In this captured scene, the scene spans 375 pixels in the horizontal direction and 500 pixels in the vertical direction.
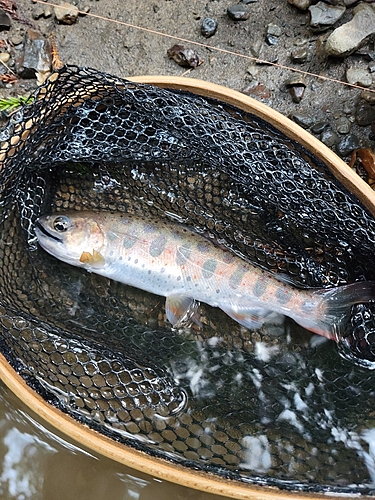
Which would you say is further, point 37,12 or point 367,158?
point 37,12

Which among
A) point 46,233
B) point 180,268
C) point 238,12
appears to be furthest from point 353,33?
point 46,233

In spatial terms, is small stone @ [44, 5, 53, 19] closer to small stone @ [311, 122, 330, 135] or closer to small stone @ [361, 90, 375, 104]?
small stone @ [311, 122, 330, 135]

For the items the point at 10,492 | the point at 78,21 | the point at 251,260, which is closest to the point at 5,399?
the point at 10,492

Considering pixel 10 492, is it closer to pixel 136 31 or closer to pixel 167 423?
pixel 167 423

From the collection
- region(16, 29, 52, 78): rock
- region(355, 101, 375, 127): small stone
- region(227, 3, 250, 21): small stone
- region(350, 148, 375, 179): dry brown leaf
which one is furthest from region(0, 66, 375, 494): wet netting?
region(227, 3, 250, 21): small stone

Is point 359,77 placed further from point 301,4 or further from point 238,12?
point 238,12
